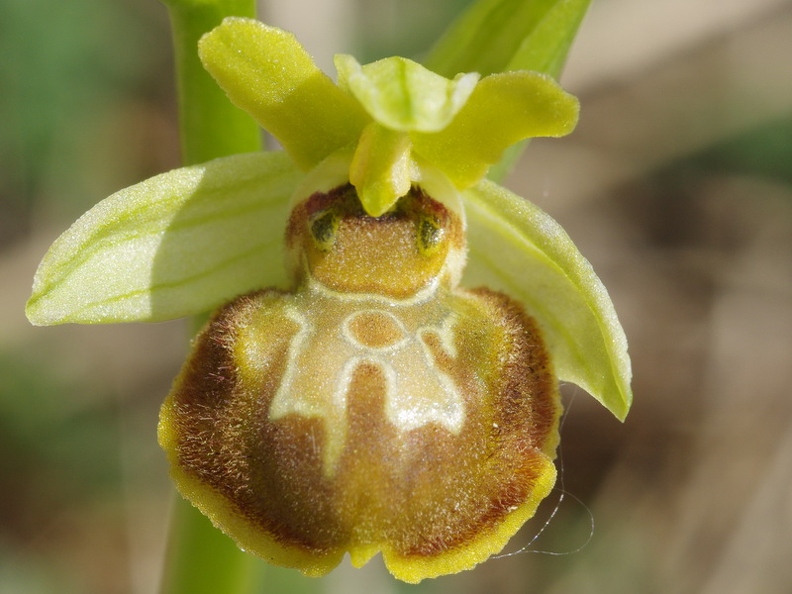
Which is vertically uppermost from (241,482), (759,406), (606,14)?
(241,482)

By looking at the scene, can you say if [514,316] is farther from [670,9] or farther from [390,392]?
[670,9]

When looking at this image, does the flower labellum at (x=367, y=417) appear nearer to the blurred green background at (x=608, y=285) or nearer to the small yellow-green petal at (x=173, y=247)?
the small yellow-green petal at (x=173, y=247)

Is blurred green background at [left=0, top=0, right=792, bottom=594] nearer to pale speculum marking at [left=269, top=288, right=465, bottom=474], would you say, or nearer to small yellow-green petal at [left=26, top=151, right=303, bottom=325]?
small yellow-green petal at [left=26, top=151, right=303, bottom=325]

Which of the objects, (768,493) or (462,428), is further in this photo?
(768,493)

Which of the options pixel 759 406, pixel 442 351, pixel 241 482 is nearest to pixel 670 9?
pixel 759 406

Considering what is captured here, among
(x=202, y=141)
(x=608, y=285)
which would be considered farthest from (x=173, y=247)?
(x=608, y=285)

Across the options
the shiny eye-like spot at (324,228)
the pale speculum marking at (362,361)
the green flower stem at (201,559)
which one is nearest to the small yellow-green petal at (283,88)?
the shiny eye-like spot at (324,228)

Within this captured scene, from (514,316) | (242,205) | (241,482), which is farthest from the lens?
(242,205)
